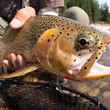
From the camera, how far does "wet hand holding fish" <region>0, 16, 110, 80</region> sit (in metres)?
1.88

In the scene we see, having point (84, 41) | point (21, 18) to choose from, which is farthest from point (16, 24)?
point (84, 41)

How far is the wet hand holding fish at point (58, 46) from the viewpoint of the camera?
6.16 ft

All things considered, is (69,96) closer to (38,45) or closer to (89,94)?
(89,94)

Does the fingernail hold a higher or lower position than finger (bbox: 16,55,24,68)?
higher

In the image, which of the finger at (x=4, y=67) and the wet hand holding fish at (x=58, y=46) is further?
the finger at (x=4, y=67)

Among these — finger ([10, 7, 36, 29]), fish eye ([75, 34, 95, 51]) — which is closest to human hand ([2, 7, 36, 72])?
finger ([10, 7, 36, 29])

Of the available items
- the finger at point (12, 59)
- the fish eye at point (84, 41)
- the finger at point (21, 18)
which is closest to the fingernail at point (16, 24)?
the finger at point (21, 18)

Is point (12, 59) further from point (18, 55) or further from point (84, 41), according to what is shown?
point (84, 41)

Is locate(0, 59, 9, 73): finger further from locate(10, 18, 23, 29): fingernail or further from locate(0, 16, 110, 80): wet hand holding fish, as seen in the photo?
locate(10, 18, 23, 29): fingernail

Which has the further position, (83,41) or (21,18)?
(21,18)

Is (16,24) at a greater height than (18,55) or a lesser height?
greater

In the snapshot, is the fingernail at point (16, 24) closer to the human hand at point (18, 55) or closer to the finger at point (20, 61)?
the human hand at point (18, 55)

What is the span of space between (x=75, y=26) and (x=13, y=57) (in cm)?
27

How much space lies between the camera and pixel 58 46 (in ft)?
6.46
